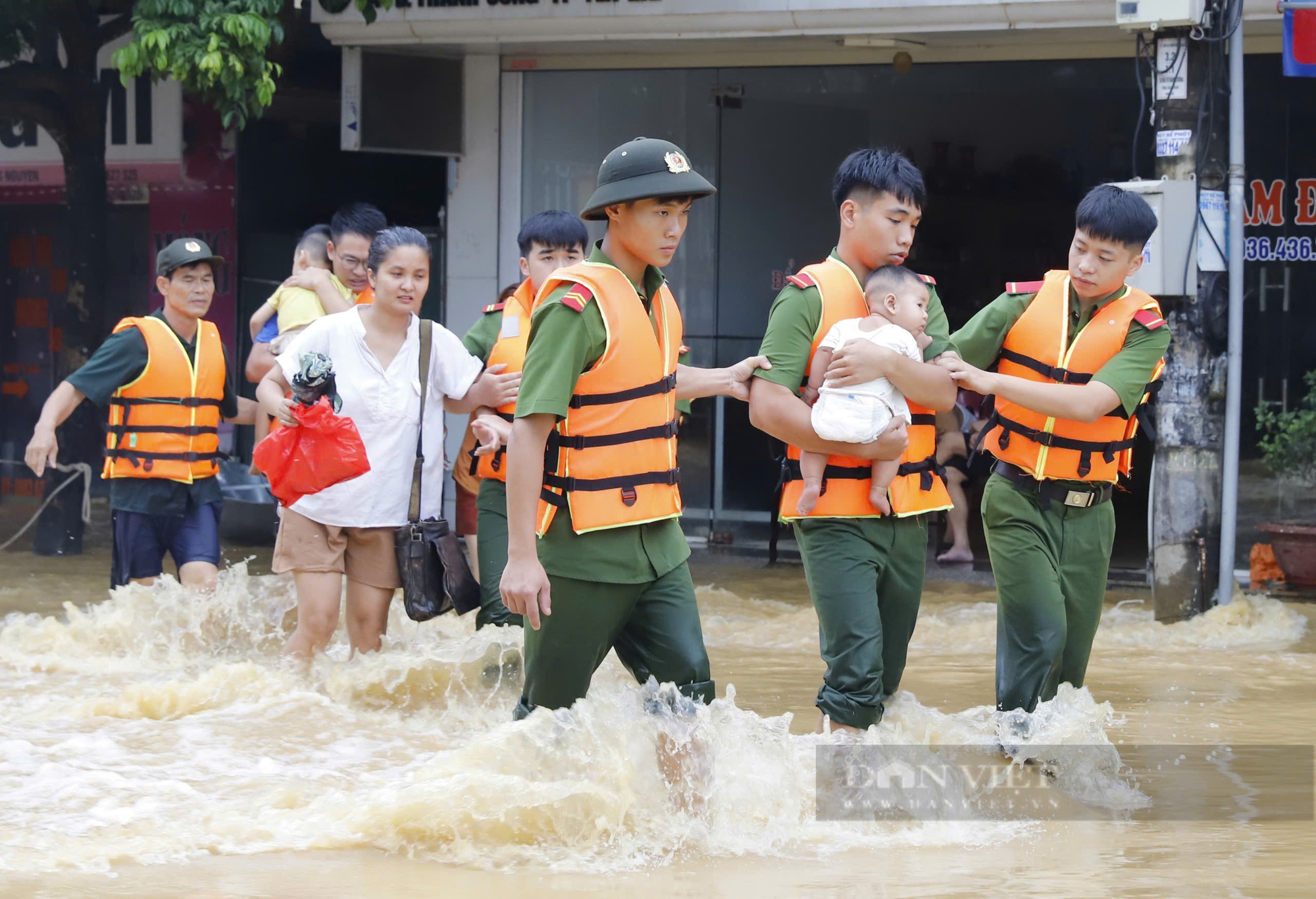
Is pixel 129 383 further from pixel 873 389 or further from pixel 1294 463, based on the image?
pixel 1294 463

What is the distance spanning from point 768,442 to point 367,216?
4666 millimetres

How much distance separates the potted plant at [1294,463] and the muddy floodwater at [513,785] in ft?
7.37

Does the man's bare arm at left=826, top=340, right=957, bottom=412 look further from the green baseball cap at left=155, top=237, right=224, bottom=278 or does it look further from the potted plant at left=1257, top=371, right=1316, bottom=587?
the potted plant at left=1257, top=371, right=1316, bottom=587

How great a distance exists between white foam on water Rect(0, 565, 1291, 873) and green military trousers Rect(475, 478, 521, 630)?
0.21 m

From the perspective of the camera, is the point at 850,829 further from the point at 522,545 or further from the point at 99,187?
the point at 99,187

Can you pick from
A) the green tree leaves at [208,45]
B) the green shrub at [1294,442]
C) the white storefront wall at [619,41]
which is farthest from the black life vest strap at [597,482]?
the green shrub at [1294,442]

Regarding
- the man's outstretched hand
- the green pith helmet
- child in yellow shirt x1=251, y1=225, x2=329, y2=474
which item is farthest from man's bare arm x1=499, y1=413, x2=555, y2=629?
child in yellow shirt x1=251, y1=225, x2=329, y2=474

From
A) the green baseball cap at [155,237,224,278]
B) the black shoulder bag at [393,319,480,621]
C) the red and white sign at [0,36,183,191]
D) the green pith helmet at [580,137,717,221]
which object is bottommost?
the black shoulder bag at [393,319,480,621]

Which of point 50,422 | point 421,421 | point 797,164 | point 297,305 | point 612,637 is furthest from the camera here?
point 797,164

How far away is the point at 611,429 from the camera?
13.7 feet

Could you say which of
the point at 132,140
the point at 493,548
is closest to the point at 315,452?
the point at 493,548

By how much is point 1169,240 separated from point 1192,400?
0.92m

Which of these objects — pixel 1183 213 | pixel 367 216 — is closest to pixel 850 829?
pixel 367 216

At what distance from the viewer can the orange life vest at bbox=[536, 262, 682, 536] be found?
163 inches
